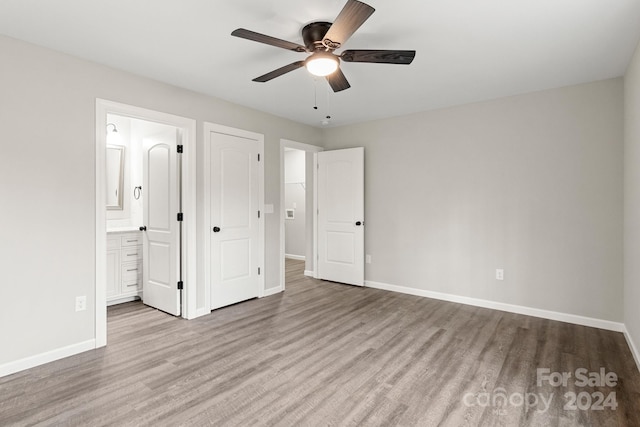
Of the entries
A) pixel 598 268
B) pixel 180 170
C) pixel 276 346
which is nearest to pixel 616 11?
pixel 598 268

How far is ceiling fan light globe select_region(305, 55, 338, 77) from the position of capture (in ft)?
7.25

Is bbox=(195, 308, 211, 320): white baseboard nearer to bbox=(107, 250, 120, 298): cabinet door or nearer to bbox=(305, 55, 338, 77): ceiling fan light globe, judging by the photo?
bbox=(107, 250, 120, 298): cabinet door

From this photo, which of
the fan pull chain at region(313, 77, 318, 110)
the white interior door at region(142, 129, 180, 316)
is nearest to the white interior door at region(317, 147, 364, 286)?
the fan pull chain at region(313, 77, 318, 110)

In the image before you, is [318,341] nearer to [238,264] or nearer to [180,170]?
[238,264]

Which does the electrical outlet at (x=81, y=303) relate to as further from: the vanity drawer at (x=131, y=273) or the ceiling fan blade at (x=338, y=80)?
the ceiling fan blade at (x=338, y=80)

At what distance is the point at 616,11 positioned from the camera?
82.2 inches

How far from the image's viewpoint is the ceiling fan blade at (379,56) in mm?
2125

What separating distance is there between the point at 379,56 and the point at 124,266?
152 inches

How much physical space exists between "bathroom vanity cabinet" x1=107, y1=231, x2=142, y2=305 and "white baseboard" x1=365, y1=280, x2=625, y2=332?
3.29 meters

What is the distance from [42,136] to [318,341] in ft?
9.24

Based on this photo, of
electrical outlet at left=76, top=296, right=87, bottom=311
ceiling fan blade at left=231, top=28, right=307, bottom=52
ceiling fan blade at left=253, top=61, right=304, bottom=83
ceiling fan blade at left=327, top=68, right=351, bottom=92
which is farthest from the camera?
electrical outlet at left=76, top=296, right=87, bottom=311

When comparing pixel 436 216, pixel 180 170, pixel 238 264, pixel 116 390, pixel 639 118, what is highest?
pixel 639 118

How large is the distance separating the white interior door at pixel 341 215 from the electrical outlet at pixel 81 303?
326 cm

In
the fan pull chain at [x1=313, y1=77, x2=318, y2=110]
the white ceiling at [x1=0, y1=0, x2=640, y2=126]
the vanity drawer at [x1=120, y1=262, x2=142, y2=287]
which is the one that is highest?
the fan pull chain at [x1=313, y1=77, x2=318, y2=110]
